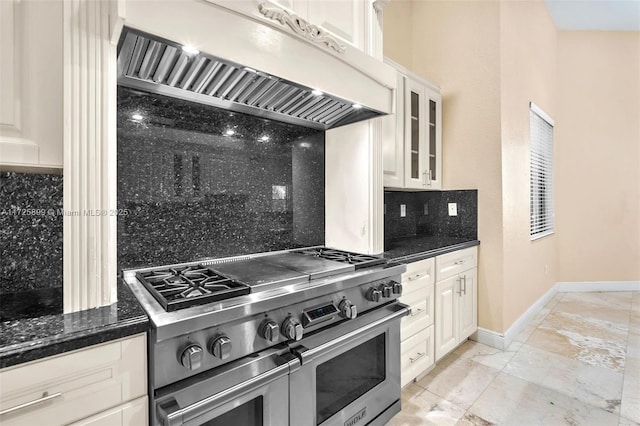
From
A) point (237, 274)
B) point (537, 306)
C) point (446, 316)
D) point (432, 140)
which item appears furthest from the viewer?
point (537, 306)

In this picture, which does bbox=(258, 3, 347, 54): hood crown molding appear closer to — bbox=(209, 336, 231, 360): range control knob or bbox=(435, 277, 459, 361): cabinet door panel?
bbox=(209, 336, 231, 360): range control knob

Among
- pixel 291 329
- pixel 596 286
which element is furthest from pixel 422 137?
pixel 596 286

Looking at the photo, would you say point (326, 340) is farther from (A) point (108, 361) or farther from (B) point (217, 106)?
(B) point (217, 106)

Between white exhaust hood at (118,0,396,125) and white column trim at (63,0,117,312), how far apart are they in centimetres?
11

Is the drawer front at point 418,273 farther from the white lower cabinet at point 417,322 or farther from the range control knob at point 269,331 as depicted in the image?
the range control knob at point 269,331

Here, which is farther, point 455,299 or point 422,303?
point 455,299

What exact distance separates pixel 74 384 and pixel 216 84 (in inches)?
47.4

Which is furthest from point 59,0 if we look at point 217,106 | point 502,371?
point 502,371

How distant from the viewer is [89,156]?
0.99m

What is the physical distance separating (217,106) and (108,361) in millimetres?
1264

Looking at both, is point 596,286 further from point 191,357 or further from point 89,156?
point 89,156

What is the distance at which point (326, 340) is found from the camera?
4.18ft

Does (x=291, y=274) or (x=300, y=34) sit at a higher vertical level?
(x=300, y=34)

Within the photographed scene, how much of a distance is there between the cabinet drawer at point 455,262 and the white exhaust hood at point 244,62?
3.74 ft
